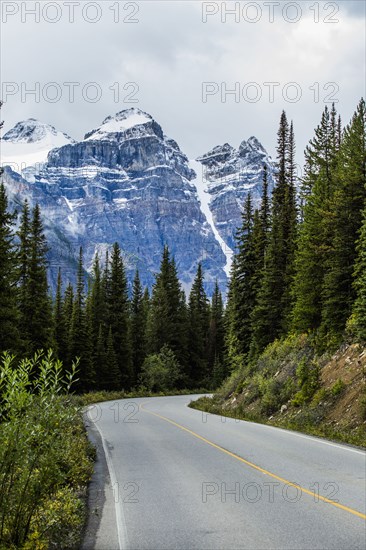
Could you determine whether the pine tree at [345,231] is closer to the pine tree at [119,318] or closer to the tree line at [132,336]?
the tree line at [132,336]

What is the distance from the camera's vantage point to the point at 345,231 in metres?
28.9

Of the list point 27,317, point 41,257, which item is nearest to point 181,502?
point 27,317

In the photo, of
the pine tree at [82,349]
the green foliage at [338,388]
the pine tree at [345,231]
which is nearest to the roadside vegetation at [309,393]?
the green foliage at [338,388]

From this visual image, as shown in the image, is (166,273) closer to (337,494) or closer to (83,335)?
(83,335)

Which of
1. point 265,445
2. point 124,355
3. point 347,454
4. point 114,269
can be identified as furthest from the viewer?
point 114,269

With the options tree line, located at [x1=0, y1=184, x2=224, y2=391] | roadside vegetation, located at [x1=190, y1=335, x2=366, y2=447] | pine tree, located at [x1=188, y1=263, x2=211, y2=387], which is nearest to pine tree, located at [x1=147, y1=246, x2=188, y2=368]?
tree line, located at [x1=0, y1=184, x2=224, y2=391]

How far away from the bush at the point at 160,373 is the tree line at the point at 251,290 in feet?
0.45

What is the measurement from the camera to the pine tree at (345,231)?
2808 cm

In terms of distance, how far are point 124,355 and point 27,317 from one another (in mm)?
32401

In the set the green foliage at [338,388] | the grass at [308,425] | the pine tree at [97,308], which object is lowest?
the grass at [308,425]

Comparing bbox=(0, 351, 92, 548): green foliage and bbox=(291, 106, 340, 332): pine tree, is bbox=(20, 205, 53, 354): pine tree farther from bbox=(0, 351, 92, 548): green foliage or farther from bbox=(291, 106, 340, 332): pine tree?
bbox=(0, 351, 92, 548): green foliage

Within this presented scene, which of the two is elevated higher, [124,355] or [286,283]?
[286,283]

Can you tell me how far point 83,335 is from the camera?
6166 centimetres

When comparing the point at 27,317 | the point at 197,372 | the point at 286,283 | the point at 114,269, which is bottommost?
the point at 197,372
